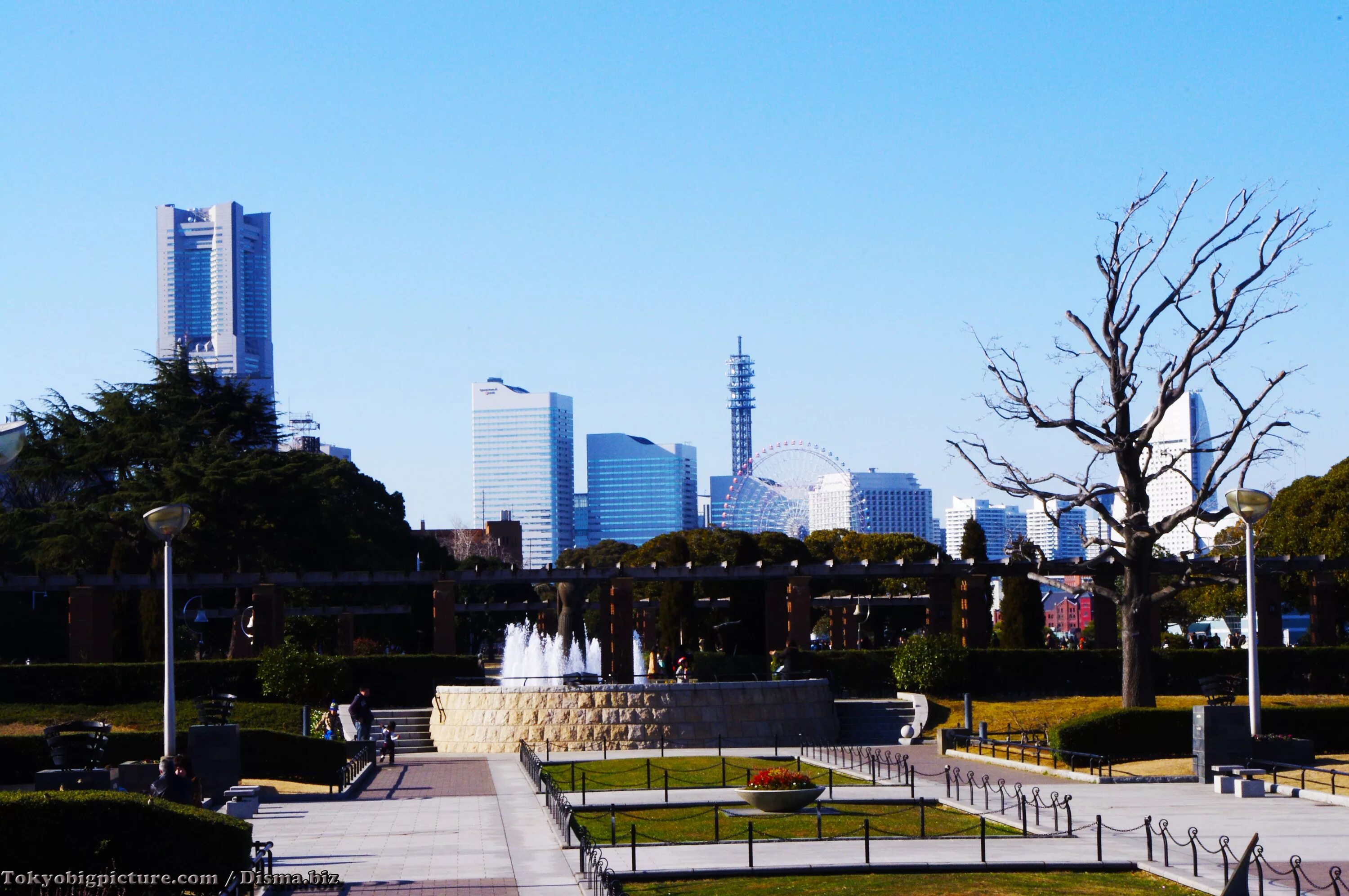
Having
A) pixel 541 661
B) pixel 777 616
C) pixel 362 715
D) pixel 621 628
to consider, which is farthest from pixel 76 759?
pixel 777 616

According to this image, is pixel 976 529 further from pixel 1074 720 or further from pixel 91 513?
pixel 91 513

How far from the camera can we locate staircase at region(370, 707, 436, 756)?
39.8 meters

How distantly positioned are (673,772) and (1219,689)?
12.0m

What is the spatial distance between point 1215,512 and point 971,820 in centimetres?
1542

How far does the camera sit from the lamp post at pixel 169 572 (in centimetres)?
2214

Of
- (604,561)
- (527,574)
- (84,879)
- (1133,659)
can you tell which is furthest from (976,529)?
(604,561)

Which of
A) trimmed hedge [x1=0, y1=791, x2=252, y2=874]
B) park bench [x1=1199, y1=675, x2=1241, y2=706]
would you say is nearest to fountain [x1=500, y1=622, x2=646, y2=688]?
park bench [x1=1199, y1=675, x2=1241, y2=706]

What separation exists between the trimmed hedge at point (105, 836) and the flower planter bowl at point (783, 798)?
9902 mm

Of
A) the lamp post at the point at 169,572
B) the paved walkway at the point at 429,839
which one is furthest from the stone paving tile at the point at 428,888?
the lamp post at the point at 169,572

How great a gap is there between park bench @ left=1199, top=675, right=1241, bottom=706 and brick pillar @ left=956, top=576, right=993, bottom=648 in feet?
52.6

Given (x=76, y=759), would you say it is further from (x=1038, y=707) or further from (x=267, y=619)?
(x=267, y=619)

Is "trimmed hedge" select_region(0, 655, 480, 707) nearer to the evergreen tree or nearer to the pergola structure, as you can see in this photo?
the pergola structure

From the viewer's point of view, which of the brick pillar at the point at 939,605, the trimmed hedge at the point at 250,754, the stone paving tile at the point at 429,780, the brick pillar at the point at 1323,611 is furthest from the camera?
the brick pillar at the point at 939,605

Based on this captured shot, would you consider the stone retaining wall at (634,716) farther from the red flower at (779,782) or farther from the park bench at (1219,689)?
the red flower at (779,782)
